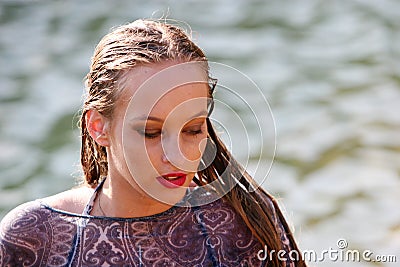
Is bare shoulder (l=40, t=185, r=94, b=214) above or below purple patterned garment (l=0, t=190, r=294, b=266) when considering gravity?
above

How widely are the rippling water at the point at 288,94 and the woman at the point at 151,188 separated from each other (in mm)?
1155

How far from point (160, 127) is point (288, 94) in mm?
2676

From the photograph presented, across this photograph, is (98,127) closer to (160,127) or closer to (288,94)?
(160,127)

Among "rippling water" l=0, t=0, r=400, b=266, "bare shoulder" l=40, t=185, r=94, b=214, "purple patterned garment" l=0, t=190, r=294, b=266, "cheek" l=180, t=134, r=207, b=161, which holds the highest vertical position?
"cheek" l=180, t=134, r=207, b=161

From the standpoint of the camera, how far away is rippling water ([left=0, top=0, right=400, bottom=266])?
3.40m

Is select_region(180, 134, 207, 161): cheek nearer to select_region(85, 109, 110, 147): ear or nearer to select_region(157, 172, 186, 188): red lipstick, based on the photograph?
select_region(157, 172, 186, 188): red lipstick

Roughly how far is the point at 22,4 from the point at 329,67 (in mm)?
1935

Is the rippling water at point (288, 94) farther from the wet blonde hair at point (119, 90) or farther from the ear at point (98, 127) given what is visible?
the ear at point (98, 127)

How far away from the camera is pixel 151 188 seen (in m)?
1.70

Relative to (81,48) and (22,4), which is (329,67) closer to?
(81,48)

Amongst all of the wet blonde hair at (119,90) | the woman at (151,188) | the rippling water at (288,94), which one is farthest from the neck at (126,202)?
the rippling water at (288,94)

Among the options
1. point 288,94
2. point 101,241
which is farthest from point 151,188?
point 288,94

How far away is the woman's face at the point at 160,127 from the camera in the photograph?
5.42 ft

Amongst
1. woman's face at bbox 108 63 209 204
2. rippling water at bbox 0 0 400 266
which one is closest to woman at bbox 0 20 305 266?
woman's face at bbox 108 63 209 204
